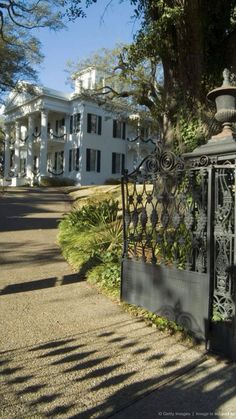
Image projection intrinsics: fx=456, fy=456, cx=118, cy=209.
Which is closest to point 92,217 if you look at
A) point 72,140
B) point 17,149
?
point 72,140

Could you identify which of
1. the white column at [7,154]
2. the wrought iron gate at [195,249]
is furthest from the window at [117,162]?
the wrought iron gate at [195,249]

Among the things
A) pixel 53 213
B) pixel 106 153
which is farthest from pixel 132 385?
pixel 106 153

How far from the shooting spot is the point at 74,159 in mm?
36844

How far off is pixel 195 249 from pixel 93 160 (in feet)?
107

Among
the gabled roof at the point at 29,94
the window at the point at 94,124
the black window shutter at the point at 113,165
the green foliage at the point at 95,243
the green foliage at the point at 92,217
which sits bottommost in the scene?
the green foliage at the point at 95,243

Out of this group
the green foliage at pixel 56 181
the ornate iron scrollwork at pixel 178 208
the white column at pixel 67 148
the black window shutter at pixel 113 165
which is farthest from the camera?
the black window shutter at pixel 113 165

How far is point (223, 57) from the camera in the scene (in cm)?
1009

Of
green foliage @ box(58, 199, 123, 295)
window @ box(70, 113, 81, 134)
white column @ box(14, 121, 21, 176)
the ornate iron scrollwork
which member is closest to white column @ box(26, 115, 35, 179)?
white column @ box(14, 121, 21, 176)

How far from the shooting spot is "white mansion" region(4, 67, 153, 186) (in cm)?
3638

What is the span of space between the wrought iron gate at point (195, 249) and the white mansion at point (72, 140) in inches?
1153

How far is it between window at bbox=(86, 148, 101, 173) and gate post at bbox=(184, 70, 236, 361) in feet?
104

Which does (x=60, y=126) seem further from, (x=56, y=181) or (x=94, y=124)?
(x=56, y=181)

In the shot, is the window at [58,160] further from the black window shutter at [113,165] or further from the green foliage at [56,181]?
the black window shutter at [113,165]

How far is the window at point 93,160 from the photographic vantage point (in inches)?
1435
